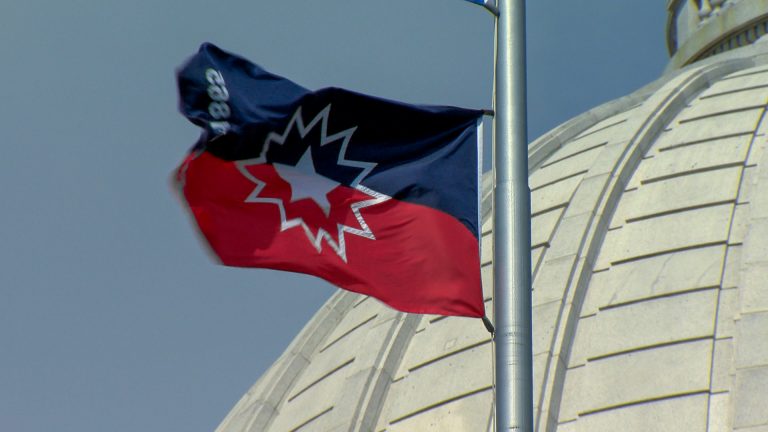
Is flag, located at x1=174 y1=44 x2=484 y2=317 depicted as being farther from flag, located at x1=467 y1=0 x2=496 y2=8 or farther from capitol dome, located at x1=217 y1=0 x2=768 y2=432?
capitol dome, located at x1=217 y1=0 x2=768 y2=432

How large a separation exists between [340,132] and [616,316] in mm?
9299

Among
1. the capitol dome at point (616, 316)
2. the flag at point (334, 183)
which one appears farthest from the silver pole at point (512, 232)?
the capitol dome at point (616, 316)

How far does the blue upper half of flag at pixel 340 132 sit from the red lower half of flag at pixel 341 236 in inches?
5.2

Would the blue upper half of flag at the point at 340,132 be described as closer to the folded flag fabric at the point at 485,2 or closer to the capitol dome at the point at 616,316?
the folded flag fabric at the point at 485,2

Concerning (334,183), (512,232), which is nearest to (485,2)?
(334,183)

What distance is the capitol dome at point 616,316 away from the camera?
18781 mm

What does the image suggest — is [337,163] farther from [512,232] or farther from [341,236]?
[512,232]

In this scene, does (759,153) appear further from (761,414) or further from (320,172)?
(320,172)

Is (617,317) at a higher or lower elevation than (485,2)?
lower

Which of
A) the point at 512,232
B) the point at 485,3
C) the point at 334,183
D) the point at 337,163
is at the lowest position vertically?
the point at 512,232

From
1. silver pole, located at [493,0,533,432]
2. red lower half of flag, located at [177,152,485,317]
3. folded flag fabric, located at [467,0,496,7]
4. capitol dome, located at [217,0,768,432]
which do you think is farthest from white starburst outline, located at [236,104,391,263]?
capitol dome, located at [217,0,768,432]

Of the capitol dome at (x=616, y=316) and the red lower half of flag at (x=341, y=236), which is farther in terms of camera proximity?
the capitol dome at (x=616, y=316)

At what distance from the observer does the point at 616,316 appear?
20.4 metres

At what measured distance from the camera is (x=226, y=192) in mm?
11727
